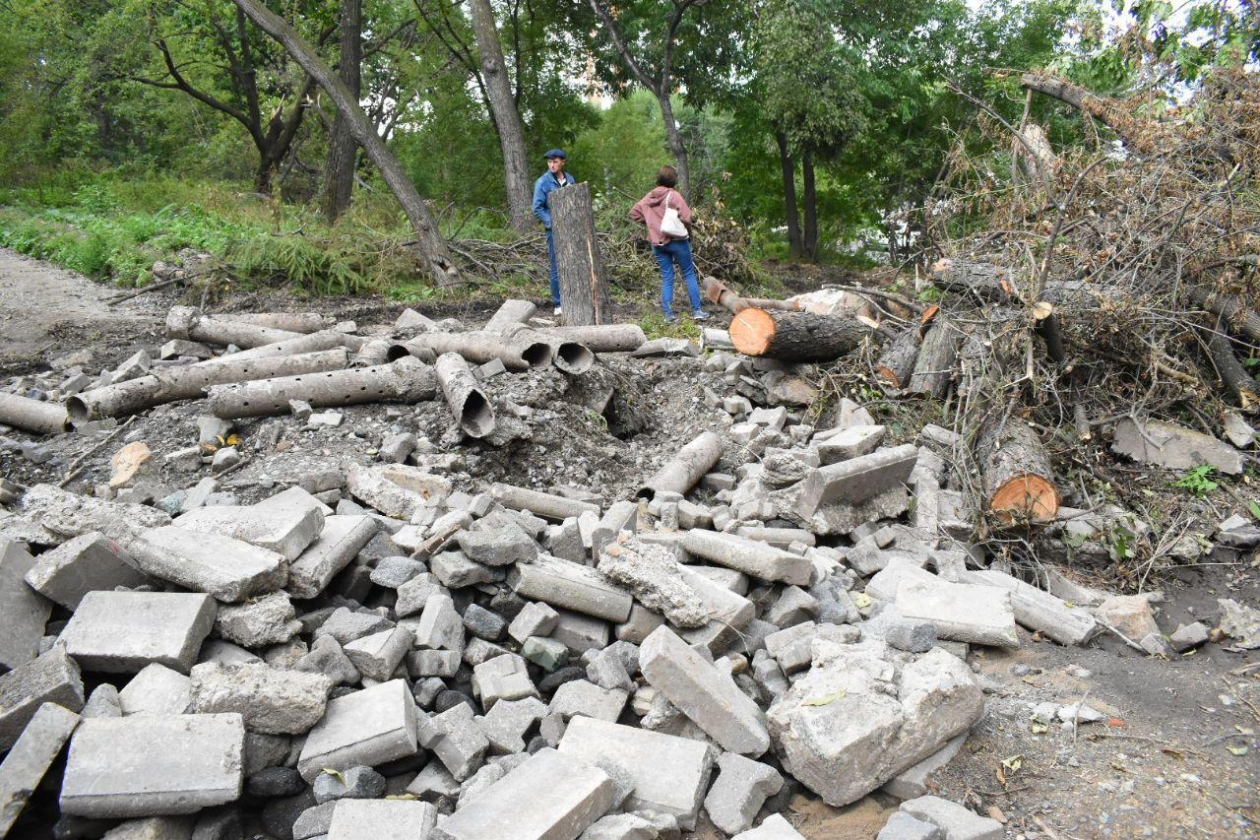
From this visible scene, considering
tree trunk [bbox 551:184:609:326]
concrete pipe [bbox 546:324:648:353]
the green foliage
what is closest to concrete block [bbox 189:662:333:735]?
concrete pipe [bbox 546:324:648:353]

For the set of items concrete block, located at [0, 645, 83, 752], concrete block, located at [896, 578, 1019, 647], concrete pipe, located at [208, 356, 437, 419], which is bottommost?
concrete block, located at [896, 578, 1019, 647]

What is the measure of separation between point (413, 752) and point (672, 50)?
560 inches

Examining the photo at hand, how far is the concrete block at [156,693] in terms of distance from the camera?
301 centimetres

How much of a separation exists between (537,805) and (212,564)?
1731mm

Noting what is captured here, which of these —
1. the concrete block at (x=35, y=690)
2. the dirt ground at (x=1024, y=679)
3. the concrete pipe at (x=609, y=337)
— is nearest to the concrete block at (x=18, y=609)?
the concrete block at (x=35, y=690)

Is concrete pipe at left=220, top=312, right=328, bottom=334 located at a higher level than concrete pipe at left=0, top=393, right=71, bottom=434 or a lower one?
higher

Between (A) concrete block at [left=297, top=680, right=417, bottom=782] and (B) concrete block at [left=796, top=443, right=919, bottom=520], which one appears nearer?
(A) concrete block at [left=297, top=680, right=417, bottom=782]

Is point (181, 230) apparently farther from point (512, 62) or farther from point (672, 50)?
point (512, 62)

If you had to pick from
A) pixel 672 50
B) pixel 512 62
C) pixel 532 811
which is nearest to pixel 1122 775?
pixel 532 811

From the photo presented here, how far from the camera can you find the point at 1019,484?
505 cm

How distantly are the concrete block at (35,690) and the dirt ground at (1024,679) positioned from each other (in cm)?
179

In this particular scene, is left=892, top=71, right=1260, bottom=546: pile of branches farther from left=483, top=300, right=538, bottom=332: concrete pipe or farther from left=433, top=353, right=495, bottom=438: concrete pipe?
left=483, top=300, right=538, bottom=332: concrete pipe

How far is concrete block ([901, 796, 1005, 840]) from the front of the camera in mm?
2662

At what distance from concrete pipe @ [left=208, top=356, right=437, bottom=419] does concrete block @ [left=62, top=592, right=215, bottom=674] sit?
251 centimetres
